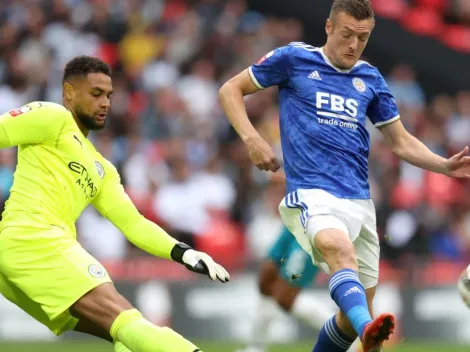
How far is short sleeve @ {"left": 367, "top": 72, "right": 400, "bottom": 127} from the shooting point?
305 inches

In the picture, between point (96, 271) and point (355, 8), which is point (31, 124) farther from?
point (355, 8)

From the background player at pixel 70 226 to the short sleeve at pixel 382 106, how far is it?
1677 mm

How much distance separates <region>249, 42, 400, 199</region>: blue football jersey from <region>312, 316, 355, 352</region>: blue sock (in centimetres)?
91

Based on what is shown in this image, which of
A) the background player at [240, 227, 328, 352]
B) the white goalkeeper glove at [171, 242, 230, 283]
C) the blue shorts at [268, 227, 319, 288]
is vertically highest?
the white goalkeeper glove at [171, 242, 230, 283]

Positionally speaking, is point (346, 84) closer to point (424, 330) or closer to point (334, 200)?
point (334, 200)

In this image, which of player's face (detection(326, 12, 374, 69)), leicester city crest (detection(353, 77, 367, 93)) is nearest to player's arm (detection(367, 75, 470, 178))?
leicester city crest (detection(353, 77, 367, 93))

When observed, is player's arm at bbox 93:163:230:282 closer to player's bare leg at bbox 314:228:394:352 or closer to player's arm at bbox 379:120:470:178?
player's bare leg at bbox 314:228:394:352

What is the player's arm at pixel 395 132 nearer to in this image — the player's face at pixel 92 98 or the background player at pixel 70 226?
the background player at pixel 70 226

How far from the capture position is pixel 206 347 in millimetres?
12078

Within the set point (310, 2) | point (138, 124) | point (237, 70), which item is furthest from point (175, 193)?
point (310, 2)

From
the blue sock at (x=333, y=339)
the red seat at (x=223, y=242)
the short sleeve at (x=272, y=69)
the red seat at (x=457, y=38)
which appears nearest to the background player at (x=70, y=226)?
the short sleeve at (x=272, y=69)

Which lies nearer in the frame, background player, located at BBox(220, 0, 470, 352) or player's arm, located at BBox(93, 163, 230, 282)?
player's arm, located at BBox(93, 163, 230, 282)

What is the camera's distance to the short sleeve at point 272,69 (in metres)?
7.60

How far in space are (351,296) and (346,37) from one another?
1719mm
